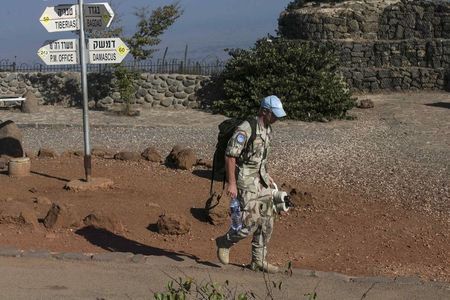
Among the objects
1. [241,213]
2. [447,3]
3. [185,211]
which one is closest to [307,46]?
[447,3]

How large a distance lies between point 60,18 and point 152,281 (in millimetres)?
4885

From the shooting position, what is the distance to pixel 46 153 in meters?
12.3

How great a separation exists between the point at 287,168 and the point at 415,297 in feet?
18.8

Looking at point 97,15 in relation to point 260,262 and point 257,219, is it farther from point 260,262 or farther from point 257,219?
point 260,262

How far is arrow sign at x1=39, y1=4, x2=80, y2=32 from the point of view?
33.3 feet

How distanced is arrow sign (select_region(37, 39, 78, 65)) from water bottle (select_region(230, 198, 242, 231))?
4394 millimetres

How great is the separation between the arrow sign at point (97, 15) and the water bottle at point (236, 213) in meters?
4.37

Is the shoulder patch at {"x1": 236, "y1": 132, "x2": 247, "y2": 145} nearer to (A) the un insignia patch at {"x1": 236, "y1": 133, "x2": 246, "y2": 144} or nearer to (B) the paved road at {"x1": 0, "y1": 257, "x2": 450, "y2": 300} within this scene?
(A) the un insignia patch at {"x1": 236, "y1": 133, "x2": 246, "y2": 144}

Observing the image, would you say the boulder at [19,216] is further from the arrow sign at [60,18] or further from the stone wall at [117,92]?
the stone wall at [117,92]

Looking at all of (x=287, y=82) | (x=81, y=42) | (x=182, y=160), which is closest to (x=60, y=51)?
(x=81, y=42)

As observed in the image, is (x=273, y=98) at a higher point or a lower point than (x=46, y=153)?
higher

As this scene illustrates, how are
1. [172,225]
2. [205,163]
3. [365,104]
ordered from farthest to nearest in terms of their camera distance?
[365,104] → [205,163] → [172,225]

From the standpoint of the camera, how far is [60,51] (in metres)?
10.3

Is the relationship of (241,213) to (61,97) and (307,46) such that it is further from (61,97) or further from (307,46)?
(61,97)
